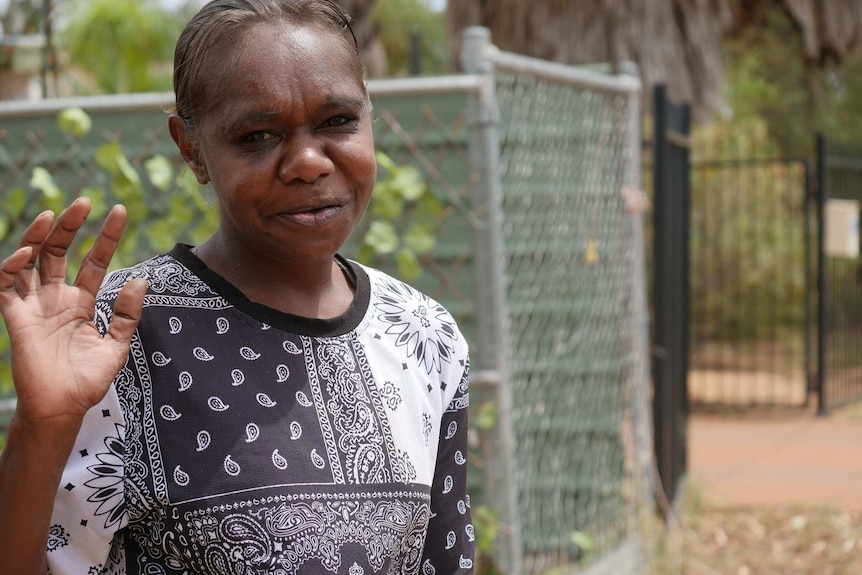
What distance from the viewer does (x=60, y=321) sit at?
4.13 ft

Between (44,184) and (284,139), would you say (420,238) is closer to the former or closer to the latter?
(44,184)

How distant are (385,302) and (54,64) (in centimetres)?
440

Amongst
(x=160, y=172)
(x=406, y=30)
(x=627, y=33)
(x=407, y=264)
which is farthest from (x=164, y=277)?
(x=406, y=30)

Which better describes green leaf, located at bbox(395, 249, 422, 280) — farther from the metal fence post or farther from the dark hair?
the dark hair

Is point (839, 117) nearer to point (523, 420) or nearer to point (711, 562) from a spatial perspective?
point (711, 562)

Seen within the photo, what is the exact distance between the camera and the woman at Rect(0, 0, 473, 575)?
1.25m

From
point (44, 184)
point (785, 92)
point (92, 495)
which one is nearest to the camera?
point (92, 495)

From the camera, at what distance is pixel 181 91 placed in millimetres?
1489

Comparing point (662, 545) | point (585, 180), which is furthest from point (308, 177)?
point (662, 545)

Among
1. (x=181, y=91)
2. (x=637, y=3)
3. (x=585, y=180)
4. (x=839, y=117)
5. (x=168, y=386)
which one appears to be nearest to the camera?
(x=168, y=386)

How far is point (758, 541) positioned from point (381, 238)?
125 inches

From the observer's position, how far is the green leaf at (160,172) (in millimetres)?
3828

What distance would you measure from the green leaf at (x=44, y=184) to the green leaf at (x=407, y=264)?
47.5 inches

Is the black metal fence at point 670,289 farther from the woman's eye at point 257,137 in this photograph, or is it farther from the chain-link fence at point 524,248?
the woman's eye at point 257,137
